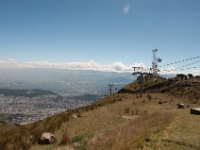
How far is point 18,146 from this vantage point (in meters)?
25.8

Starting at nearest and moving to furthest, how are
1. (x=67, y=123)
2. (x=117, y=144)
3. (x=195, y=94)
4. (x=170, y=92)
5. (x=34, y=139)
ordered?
1. (x=117, y=144)
2. (x=34, y=139)
3. (x=67, y=123)
4. (x=195, y=94)
5. (x=170, y=92)

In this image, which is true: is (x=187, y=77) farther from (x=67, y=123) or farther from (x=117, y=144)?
(x=117, y=144)

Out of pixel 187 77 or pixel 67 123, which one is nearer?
pixel 67 123

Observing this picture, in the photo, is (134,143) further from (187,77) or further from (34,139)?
(187,77)

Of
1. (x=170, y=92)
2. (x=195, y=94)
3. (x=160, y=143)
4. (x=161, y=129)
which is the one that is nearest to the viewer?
(x=160, y=143)

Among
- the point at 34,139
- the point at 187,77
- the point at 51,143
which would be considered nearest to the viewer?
the point at 51,143

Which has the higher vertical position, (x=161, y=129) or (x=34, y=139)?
(x=161, y=129)

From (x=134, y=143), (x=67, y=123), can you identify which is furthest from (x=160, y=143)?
(x=67, y=123)

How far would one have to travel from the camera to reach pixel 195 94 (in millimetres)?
63031

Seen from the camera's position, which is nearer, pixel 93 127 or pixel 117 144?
pixel 117 144

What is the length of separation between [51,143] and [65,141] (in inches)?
77.0

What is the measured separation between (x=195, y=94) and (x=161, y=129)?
43463 mm

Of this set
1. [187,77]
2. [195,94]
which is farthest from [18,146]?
[187,77]

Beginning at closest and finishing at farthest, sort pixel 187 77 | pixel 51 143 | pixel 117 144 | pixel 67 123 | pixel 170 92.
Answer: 1. pixel 117 144
2. pixel 51 143
3. pixel 67 123
4. pixel 170 92
5. pixel 187 77
